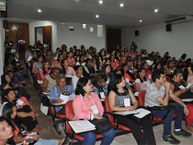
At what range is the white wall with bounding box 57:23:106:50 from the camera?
11.6 metres

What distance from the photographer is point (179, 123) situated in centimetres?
315

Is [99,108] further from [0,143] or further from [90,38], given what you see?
[90,38]

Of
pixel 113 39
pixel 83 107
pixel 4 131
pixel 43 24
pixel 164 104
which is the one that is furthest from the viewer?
pixel 113 39

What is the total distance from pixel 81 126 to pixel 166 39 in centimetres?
1067

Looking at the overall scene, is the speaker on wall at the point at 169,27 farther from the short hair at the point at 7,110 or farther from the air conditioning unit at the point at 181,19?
the short hair at the point at 7,110

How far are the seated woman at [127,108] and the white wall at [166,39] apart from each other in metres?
8.86

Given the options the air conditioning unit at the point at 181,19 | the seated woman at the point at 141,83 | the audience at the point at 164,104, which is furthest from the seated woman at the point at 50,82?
the air conditioning unit at the point at 181,19

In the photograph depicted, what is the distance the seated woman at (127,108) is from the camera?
2527 millimetres

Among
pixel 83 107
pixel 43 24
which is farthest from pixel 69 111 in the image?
pixel 43 24

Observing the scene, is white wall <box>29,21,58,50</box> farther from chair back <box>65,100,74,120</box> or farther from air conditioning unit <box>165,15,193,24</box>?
chair back <box>65,100,74,120</box>

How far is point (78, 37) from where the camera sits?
1214 cm

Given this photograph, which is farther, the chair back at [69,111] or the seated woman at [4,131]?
the chair back at [69,111]

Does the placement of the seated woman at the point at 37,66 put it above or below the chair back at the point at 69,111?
above

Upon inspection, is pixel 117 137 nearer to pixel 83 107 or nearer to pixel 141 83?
pixel 83 107
